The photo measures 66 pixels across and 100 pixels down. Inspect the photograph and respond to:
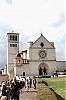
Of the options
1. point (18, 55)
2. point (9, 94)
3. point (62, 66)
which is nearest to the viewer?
point (9, 94)

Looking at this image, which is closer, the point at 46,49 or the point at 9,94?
the point at 9,94

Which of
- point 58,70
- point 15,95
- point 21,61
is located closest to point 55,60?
point 58,70

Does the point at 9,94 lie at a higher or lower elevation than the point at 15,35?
lower

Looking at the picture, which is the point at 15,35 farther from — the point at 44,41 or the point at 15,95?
the point at 15,95

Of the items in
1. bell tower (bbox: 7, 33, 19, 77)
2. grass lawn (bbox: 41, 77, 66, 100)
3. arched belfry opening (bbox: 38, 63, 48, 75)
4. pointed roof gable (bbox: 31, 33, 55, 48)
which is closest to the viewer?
grass lawn (bbox: 41, 77, 66, 100)

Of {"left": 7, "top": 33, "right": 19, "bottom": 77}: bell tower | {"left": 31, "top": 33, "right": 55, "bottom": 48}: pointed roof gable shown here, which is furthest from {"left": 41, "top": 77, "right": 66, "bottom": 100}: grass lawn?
{"left": 7, "top": 33, "right": 19, "bottom": 77}: bell tower

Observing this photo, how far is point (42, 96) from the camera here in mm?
8352

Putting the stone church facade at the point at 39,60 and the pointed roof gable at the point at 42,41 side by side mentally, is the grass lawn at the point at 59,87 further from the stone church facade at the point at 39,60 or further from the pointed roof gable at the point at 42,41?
the pointed roof gable at the point at 42,41

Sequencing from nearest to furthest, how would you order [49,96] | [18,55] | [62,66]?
[49,96]
[62,66]
[18,55]

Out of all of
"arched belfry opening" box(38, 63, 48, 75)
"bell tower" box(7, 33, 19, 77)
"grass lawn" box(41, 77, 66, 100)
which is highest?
"bell tower" box(7, 33, 19, 77)

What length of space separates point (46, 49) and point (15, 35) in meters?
5.93

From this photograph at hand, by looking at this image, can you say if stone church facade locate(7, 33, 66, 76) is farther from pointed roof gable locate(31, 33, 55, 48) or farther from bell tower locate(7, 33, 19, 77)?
bell tower locate(7, 33, 19, 77)

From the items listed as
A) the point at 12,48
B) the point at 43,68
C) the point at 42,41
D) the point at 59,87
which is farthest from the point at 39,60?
the point at 59,87

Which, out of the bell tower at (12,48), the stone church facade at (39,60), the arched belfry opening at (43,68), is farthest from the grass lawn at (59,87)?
the bell tower at (12,48)
